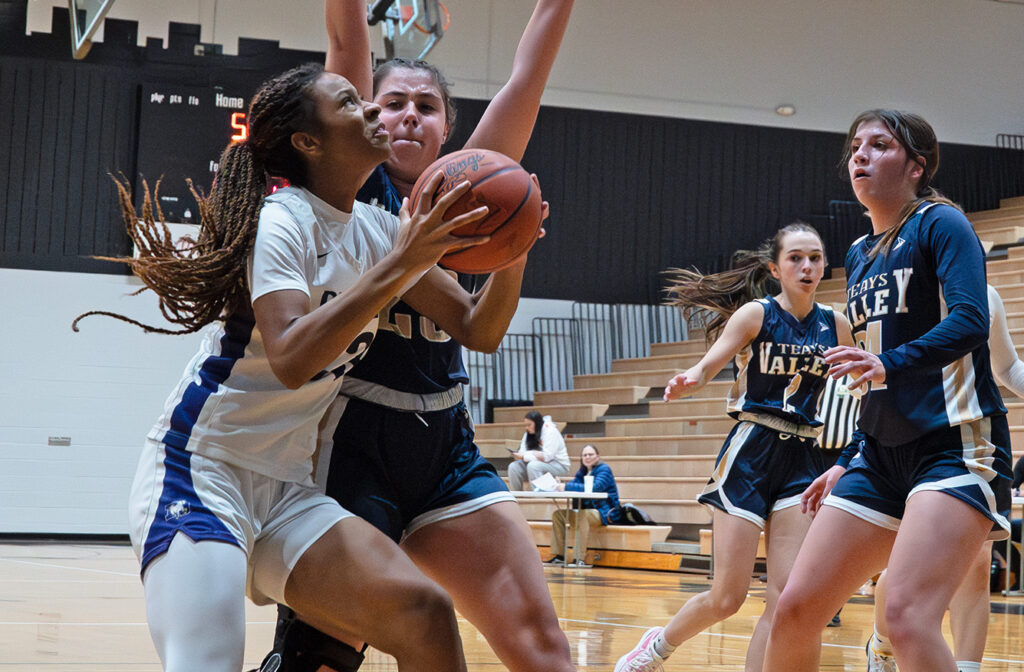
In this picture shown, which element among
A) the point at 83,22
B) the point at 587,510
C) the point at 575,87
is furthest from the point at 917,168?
the point at 575,87

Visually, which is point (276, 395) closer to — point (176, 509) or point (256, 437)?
point (256, 437)

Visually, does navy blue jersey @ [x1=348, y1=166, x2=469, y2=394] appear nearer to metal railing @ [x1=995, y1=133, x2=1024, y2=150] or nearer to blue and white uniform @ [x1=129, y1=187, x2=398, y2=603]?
blue and white uniform @ [x1=129, y1=187, x2=398, y2=603]

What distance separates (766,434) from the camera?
4.20 meters

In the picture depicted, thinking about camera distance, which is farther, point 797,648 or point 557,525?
point 557,525

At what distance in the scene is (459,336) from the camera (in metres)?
2.31

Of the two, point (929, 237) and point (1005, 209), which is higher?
point (1005, 209)

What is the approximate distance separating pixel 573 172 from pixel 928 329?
11.7 m

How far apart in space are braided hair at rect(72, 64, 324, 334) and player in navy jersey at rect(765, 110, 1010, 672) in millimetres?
1210

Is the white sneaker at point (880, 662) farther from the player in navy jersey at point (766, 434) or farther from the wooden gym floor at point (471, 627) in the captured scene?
the wooden gym floor at point (471, 627)

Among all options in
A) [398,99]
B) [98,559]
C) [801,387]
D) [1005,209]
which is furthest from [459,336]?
[1005,209]

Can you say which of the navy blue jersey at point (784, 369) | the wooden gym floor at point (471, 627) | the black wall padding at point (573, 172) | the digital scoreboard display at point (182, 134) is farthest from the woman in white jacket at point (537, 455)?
the navy blue jersey at point (784, 369)

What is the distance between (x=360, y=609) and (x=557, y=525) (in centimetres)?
858

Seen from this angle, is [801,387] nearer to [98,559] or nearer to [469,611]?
[469,611]

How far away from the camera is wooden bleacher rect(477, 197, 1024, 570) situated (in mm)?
9945
